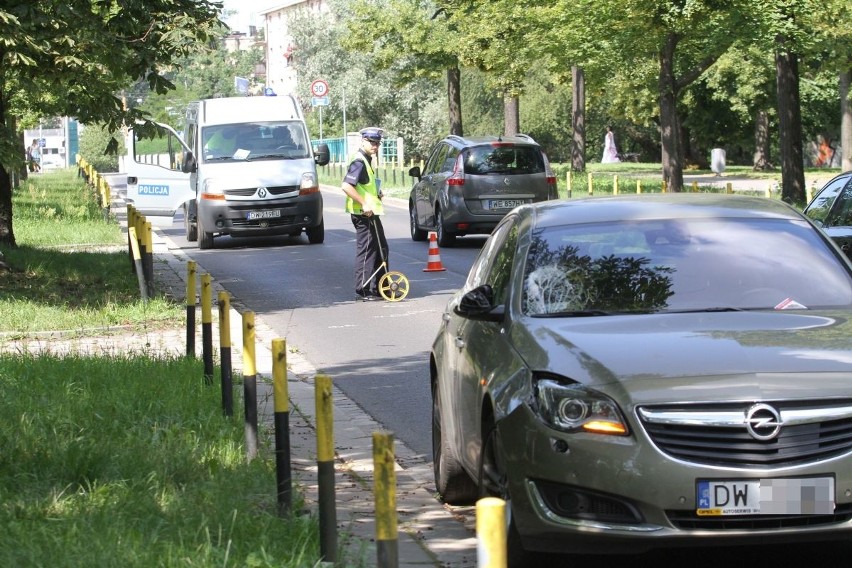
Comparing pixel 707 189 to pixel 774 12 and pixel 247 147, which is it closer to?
pixel 774 12

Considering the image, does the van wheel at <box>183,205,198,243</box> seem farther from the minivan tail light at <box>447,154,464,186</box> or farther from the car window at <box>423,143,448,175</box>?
the minivan tail light at <box>447,154,464,186</box>

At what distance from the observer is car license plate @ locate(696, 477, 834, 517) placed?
206 inches

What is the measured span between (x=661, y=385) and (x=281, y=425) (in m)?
1.81

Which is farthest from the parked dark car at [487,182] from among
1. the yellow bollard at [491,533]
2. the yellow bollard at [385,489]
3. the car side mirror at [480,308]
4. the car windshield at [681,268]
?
the yellow bollard at [491,533]

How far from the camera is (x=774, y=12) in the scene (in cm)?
3053

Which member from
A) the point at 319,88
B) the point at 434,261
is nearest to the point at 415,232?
the point at 434,261

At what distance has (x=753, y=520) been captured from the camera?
17.3ft

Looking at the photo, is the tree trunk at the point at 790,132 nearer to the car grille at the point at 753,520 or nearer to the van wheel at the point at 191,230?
the van wheel at the point at 191,230

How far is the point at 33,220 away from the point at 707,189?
1778 centimetres

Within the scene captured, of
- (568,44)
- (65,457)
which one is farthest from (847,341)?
(568,44)

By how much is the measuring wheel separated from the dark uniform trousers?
0.43ft

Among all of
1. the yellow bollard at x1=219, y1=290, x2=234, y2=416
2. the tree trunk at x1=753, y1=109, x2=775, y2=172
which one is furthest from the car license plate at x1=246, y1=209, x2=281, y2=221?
the tree trunk at x1=753, y1=109, x2=775, y2=172

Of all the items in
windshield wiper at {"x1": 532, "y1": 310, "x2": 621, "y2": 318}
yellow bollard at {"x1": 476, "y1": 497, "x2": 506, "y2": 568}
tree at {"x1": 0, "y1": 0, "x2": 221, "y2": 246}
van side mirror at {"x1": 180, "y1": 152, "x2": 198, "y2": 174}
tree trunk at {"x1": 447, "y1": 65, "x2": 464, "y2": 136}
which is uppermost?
tree trunk at {"x1": 447, "y1": 65, "x2": 464, "y2": 136}

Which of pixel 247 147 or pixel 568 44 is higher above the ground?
pixel 568 44
